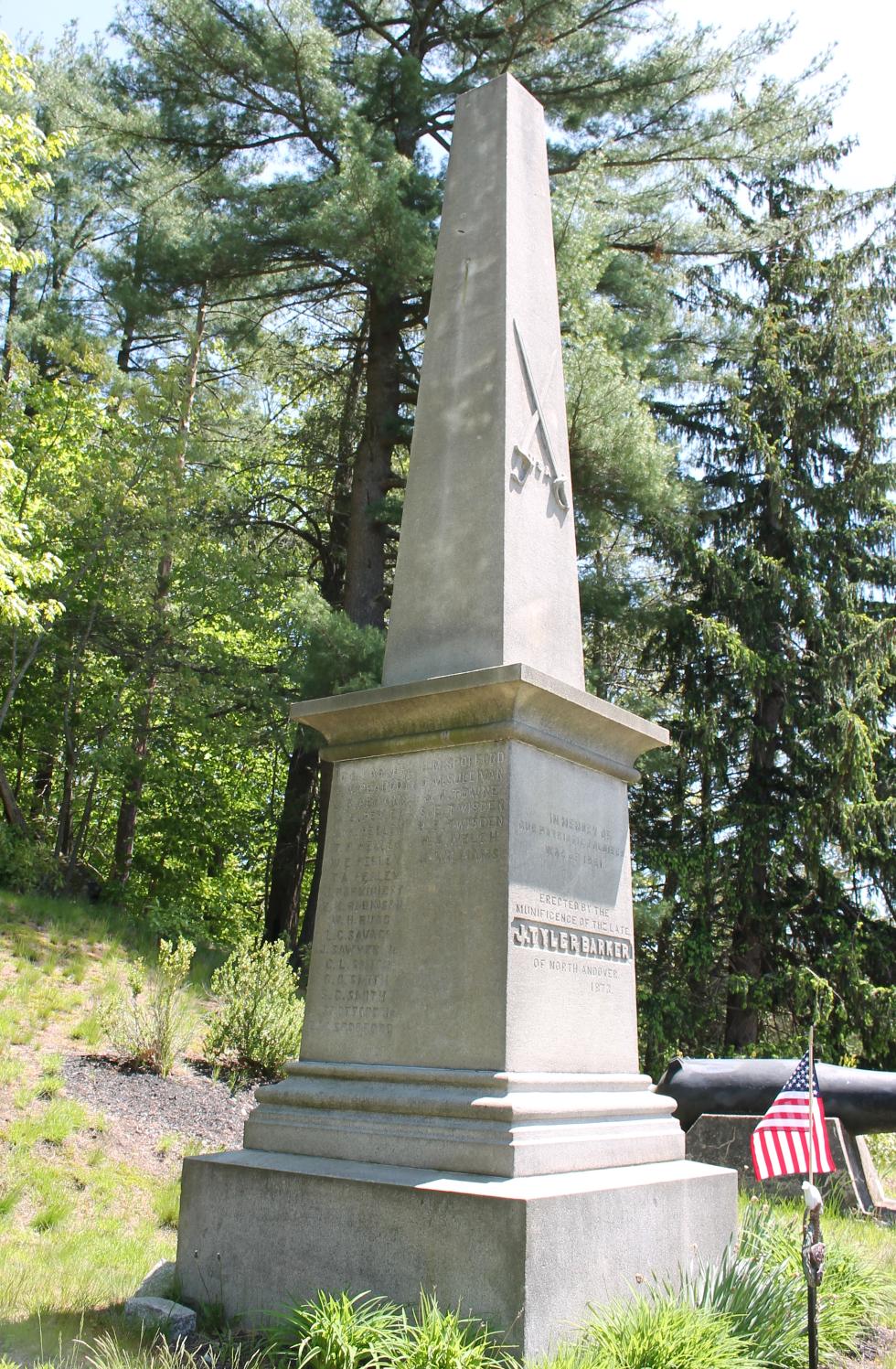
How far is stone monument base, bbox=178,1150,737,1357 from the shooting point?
4113 millimetres

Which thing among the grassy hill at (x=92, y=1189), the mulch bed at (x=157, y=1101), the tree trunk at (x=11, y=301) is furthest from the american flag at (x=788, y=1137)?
the tree trunk at (x=11, y=301)

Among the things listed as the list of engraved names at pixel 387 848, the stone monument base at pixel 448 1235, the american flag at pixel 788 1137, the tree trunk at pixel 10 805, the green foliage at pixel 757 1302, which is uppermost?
the tree trunk at pixel 10 805

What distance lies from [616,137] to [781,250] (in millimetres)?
4191

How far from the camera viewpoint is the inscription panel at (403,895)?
5.02m

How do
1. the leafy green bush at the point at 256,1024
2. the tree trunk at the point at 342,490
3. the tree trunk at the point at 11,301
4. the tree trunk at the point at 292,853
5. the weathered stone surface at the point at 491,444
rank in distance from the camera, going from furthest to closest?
the tree trunk at the point at 11,301 → the tree trunk at the point at 292,853 → the tree trunk at the point at 342,490 → the leafy green bush at the point at 256,1024 → the weathered stone surface at the point at 491,444

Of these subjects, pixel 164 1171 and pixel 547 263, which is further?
pixel 164 1171

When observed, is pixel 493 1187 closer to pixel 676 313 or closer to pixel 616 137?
pixel 616 137

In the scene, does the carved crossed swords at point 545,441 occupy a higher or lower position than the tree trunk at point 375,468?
lower

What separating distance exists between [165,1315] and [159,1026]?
5277mm

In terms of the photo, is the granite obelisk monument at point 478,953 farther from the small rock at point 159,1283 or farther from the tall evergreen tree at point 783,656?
the tall evergreen tree at point 783,656

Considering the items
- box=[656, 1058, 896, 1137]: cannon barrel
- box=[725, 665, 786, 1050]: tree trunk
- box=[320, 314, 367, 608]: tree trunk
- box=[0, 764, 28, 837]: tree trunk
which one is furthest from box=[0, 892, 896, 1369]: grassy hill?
box=[320, 314, 367, 608]: tree trunk

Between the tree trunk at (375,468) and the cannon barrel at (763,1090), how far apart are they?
8.40 m

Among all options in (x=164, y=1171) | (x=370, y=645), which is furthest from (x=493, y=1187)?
(x=370, y=645)

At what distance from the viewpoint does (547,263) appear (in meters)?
6.71
